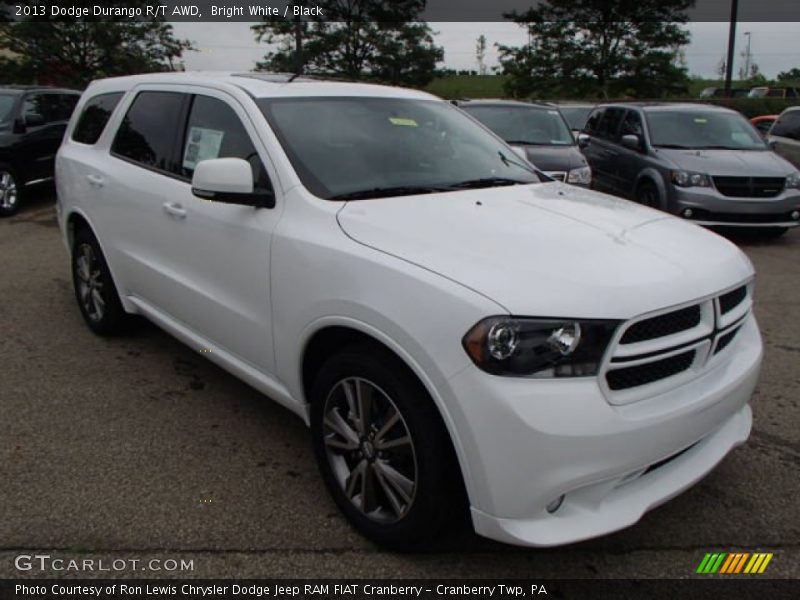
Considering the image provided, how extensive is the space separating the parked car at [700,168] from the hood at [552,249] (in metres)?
5.79

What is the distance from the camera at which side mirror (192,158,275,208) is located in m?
2.90

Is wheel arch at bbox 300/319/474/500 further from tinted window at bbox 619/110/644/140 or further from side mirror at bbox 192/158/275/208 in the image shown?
tinted window at bbox 619/110/644/140

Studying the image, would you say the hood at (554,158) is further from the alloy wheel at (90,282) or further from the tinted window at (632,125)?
the alloy wheel at (90,282)

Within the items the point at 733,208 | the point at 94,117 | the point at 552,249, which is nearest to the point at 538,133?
the point at 733,208

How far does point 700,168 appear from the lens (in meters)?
8.50

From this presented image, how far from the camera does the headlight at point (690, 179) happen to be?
841 centimetres

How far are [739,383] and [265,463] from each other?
6.79ft

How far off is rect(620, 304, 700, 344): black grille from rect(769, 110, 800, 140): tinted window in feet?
35.2

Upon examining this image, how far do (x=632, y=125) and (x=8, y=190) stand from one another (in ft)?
28.9

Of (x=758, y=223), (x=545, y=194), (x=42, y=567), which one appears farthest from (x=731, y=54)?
(x=42, y=567)

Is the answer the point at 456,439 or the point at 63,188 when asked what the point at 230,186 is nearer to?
the point at 456,439

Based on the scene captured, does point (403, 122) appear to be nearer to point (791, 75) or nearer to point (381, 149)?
point (381, 149)

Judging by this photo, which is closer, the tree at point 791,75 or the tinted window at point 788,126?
the tinted window at point 788,126

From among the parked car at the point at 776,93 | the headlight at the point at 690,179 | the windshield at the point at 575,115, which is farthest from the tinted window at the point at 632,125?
the parked car at the point at 776,93
